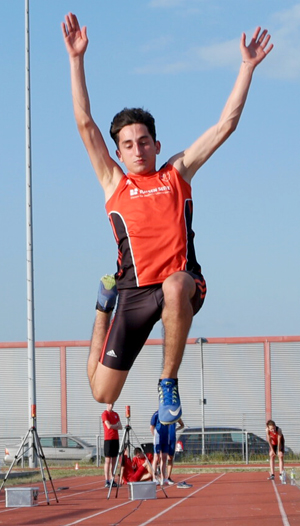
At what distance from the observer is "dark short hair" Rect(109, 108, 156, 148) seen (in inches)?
218

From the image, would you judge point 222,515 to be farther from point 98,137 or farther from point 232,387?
point 232,387

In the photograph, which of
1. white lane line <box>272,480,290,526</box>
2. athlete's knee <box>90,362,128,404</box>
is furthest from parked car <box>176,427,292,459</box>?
athlete's knee <box>90,362,128,404</box>

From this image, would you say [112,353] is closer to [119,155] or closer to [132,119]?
[119,155]

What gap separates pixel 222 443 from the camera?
29.5 m

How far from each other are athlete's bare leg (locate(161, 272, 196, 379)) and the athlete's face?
2.57ft

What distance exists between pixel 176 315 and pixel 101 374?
2.49ft

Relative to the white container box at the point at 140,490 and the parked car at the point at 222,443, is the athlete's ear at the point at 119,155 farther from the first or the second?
the parked car at the point at 222,443

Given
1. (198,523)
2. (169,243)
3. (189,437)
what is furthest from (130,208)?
(189,437)

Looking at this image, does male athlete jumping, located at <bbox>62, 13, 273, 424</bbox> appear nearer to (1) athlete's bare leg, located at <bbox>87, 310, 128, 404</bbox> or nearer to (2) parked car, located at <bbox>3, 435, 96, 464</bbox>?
(1) athlete's bare leg, located at <bbox>87, 310, 128, 404</bbox>

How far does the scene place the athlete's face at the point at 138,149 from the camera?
218 inches

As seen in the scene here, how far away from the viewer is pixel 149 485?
15.0 metres

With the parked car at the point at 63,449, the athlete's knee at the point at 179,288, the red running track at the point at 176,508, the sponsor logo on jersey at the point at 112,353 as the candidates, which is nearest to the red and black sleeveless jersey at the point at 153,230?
the athlete's knee at the point at 179,288

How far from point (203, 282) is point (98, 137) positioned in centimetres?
117

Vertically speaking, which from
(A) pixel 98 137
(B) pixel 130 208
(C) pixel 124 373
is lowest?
(C) pixel 124 373
